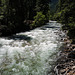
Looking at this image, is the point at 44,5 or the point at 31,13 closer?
the point at 44,5

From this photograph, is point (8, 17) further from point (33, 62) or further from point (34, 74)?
point (34, 74)

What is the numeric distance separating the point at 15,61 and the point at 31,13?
132 feet

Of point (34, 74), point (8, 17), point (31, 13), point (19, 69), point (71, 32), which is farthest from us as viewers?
point (31, 13)

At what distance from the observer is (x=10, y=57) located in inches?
389

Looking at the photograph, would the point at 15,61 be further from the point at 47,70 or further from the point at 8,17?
the point at 8,17

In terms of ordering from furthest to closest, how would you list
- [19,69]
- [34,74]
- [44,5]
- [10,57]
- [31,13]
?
1. [31,13]
2. [44,5]
3. [10,57]
4. [19,69]
5. [34,74]

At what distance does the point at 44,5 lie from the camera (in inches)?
1526

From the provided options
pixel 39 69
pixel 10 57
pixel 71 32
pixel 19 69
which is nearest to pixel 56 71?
pixel 39 69

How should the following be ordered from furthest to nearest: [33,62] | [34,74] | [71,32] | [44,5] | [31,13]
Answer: [31,13], [44,5], [71,32], [33,62], [34,74]

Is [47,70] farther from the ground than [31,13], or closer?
closer

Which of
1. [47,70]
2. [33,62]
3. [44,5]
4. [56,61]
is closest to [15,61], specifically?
[33,62]

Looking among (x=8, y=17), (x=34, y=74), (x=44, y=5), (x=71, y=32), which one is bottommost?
(x=34, y=74)

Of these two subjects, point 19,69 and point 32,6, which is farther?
point 32,6

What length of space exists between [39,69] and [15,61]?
2.74 metres
